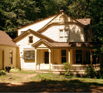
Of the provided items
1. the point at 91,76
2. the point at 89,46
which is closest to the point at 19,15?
the point at 89,46

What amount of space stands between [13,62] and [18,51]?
175cm

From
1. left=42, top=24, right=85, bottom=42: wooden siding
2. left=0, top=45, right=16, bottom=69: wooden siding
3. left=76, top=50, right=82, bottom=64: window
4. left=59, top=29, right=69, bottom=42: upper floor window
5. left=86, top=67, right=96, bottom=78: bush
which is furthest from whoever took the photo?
left=59, top=29, right=69, bottom=42: upper floor window

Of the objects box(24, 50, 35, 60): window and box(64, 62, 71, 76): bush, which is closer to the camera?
box(64, 62, 71, 76): bush

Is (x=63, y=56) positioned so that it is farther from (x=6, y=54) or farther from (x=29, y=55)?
(x=6, y=54)

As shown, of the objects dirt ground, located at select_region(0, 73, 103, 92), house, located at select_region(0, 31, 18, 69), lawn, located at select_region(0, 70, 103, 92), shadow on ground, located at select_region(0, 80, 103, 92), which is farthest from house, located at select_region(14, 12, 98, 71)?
shadow on ground, located at select_region(0, 80, 103, 92)

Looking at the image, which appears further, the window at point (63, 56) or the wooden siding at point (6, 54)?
the window at point (63, 56)

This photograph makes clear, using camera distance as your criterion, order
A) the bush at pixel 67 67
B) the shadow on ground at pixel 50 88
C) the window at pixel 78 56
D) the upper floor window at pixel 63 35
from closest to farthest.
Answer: the shadow on ground at pixel 50 88
the bush at pixel 67 67
the window at pixel 78 56
the upper floor window at pixel 63 35

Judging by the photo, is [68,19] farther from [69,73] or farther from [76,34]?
[69,73]

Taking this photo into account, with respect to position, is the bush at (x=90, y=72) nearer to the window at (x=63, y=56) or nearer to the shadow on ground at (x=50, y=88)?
the window at (x=63, y=56)

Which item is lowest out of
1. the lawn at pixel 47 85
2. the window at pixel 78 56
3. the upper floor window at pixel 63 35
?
the lawn at pixel 47 85

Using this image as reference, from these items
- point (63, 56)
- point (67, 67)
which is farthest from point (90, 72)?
point (63, 56)

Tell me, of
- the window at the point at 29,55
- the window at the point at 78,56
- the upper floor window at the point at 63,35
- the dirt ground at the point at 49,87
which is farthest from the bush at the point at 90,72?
the window at the point at 29,55

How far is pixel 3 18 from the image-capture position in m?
27.5

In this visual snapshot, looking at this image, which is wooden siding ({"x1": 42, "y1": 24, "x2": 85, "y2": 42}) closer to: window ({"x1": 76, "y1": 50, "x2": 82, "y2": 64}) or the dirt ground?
window ({"x1": 76, "y1": 50, "x2": 82, "y2": 64})
